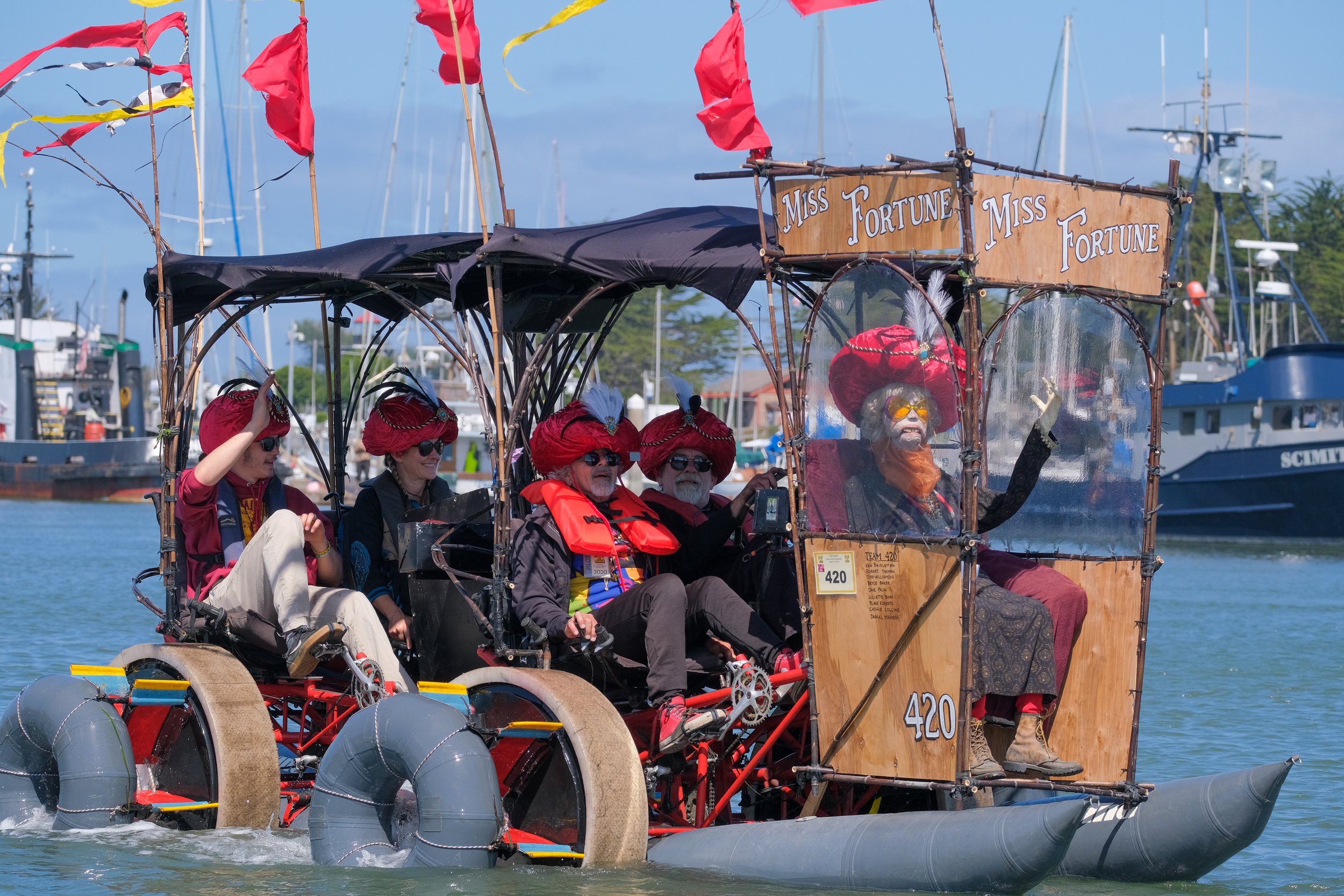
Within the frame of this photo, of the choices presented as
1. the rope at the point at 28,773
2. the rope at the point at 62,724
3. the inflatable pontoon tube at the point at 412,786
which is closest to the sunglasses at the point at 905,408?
the inflatable pontoon tube at the point at 412,786

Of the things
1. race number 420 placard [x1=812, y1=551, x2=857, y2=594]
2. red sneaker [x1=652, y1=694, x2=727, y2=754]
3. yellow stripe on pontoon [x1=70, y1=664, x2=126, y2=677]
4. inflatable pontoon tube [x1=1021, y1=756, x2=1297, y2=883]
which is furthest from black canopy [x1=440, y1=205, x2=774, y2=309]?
inflatable pontoon tube [x1=1021, y1=756, x2=1297, y2=883]

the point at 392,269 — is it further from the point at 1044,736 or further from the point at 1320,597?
the point at 1320,597

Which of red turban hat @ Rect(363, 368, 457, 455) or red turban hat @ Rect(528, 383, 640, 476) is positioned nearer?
red turban hat @ Rect(528, 383, 640, 476)

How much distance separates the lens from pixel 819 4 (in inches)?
258

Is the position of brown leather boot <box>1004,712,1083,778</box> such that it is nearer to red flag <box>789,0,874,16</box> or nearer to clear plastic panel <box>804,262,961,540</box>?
clear plastic panel <box>804,262,961,540</box>

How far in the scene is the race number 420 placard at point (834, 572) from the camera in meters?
6.54

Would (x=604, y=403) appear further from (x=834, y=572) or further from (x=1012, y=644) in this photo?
(x=1012, y=644)

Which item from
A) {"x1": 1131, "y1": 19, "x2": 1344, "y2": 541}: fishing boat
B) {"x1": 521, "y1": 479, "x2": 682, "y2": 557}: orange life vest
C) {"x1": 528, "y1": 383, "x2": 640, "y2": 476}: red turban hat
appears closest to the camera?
{"x1": 521, "y1": 479, "x2": 682, "y2": 557}: orange life vest

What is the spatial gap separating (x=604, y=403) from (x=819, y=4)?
6.65 feet

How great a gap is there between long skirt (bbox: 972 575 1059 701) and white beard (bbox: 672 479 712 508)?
5.51 ft

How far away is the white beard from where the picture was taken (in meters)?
7.94

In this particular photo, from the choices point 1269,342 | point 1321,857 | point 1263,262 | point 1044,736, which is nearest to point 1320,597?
point 1263,262

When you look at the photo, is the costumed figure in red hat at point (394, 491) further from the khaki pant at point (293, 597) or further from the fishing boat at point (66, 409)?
the fishing boat at point (66, 409)

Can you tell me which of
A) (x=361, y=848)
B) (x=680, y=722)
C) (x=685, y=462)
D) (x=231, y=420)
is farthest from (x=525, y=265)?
(x=361, y=848)
